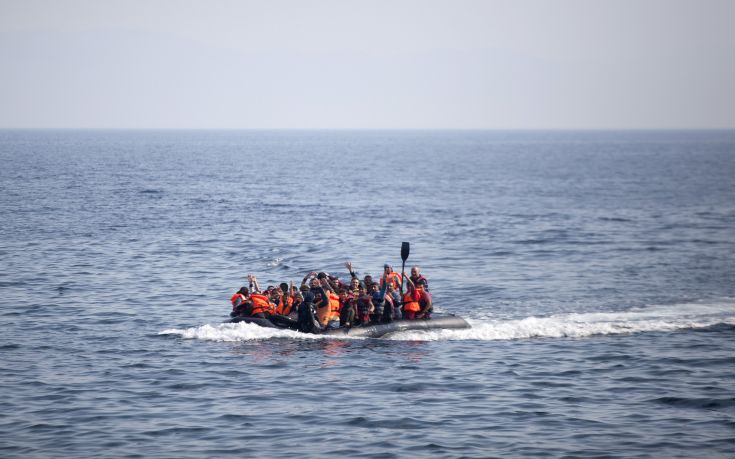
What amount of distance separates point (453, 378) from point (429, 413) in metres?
2.76

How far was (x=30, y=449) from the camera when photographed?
1767cm

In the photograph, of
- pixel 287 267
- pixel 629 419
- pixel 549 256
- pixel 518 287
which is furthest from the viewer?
pixel 549 256

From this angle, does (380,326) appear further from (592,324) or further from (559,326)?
(592,324)

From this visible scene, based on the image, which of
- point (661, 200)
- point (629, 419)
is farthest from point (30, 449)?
point (661, 200)

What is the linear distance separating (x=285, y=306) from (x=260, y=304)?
0.93m

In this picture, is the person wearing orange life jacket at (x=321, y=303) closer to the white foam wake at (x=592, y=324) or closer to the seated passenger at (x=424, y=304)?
the white foam wake at (x=592, y=324)

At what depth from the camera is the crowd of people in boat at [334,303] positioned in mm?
26734

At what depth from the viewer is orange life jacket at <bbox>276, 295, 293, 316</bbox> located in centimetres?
2720

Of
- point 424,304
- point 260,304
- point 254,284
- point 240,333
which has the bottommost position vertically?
point 240,333

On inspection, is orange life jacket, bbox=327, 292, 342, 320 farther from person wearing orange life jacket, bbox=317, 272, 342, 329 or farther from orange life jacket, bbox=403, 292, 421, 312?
orange life jacket, bbox=403, 292, 421, 312

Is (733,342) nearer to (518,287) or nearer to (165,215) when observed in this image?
(518,287)

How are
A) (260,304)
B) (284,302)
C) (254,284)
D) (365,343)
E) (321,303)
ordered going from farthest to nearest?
(284,302) → (254,284) → (321,303) → (260,304) → (365,343)

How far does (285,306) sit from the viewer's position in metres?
27.3

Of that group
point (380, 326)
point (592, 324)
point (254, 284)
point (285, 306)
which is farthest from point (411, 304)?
point (592, 324)
